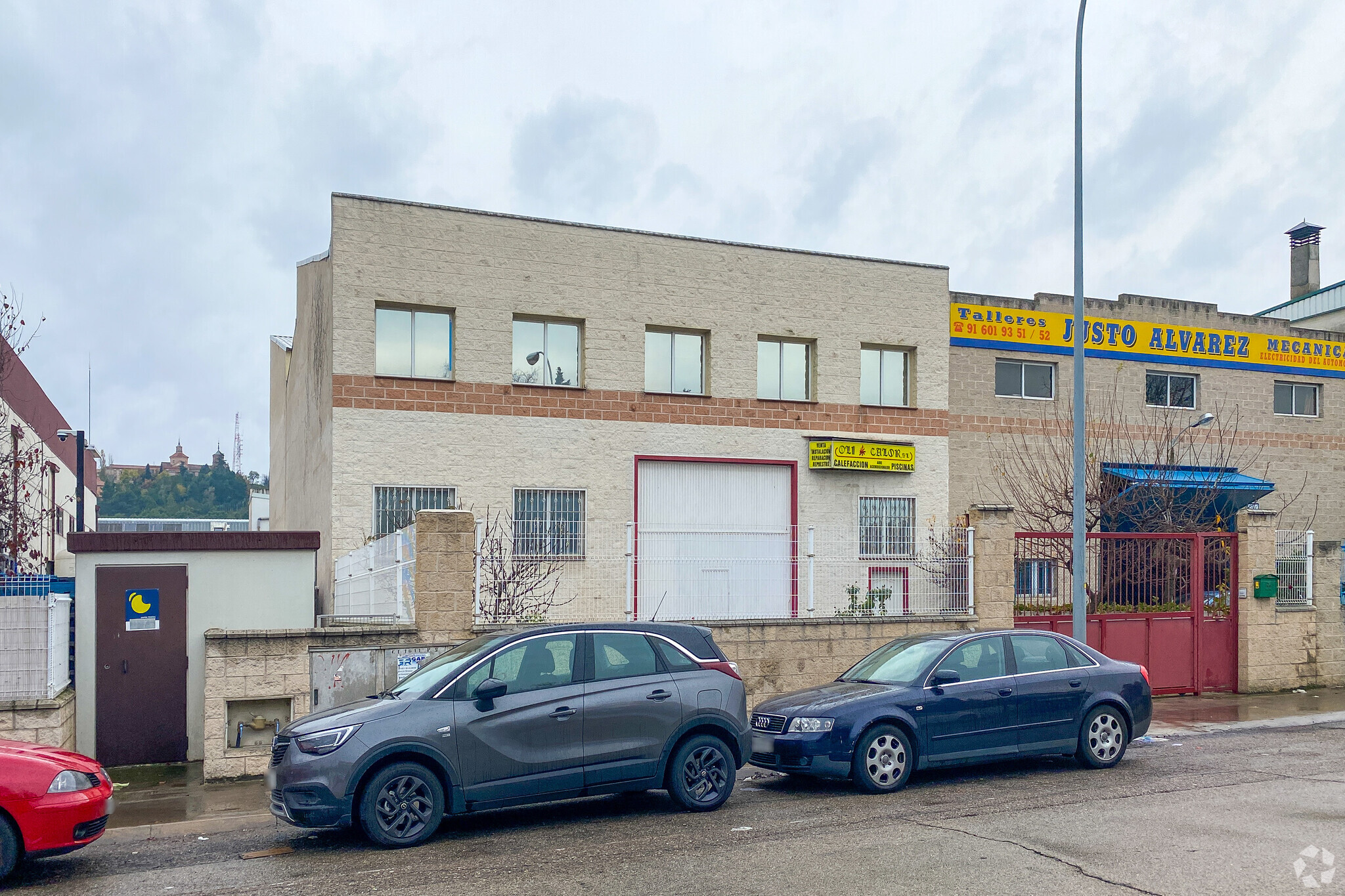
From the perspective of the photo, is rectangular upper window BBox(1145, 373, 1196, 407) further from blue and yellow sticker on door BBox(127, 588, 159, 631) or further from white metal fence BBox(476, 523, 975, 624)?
blue and yellow sticker on door BBox(127, 588, 159, 631)

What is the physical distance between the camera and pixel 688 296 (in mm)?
22672

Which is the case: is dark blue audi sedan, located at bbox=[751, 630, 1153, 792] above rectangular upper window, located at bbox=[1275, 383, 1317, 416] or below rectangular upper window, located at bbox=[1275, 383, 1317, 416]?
below

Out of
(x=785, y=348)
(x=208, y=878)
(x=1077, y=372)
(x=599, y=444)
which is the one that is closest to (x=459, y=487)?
(x=599, y=444)

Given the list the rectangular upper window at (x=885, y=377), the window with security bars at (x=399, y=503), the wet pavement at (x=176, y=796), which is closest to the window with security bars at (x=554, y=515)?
the window with security bars at (x=399, y=503)

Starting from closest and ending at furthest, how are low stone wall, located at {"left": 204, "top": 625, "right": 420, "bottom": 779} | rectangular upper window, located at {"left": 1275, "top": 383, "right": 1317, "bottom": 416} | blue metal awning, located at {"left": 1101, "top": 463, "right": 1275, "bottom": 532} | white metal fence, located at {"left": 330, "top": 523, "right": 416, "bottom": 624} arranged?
low stone wall, located at {"left": 204, "top": 625, "right": 420, "bottom": 779}, white metal fence, located at {"left": 330, "top": 523, "right": 416, "bottom": 624}, blue metal awning, located at {"left": 1101, "top": 463, "right": 1275, "bottom": 532}, rectangular upper window, located at {"left": 1275, "top": 383, "right": 1317, "bottom": 416}

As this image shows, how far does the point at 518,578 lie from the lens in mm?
16016

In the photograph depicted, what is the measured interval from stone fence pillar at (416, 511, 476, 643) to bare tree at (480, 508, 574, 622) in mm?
1292

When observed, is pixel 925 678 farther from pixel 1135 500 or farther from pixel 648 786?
pixel 1135 500

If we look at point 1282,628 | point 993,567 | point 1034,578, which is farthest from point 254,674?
point 1282,628

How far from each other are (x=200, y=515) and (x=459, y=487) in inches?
2790

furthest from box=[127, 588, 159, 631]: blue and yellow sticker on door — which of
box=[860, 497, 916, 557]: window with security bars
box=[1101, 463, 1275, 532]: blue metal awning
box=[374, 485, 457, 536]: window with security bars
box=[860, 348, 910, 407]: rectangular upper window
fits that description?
box=[1101, 463, 1275, 532]: blue metal awning

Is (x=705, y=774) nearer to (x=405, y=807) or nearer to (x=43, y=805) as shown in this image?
(x=405, y=807)

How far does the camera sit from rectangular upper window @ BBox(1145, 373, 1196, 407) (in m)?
27.7

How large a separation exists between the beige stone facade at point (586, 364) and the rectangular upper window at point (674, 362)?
27cm
